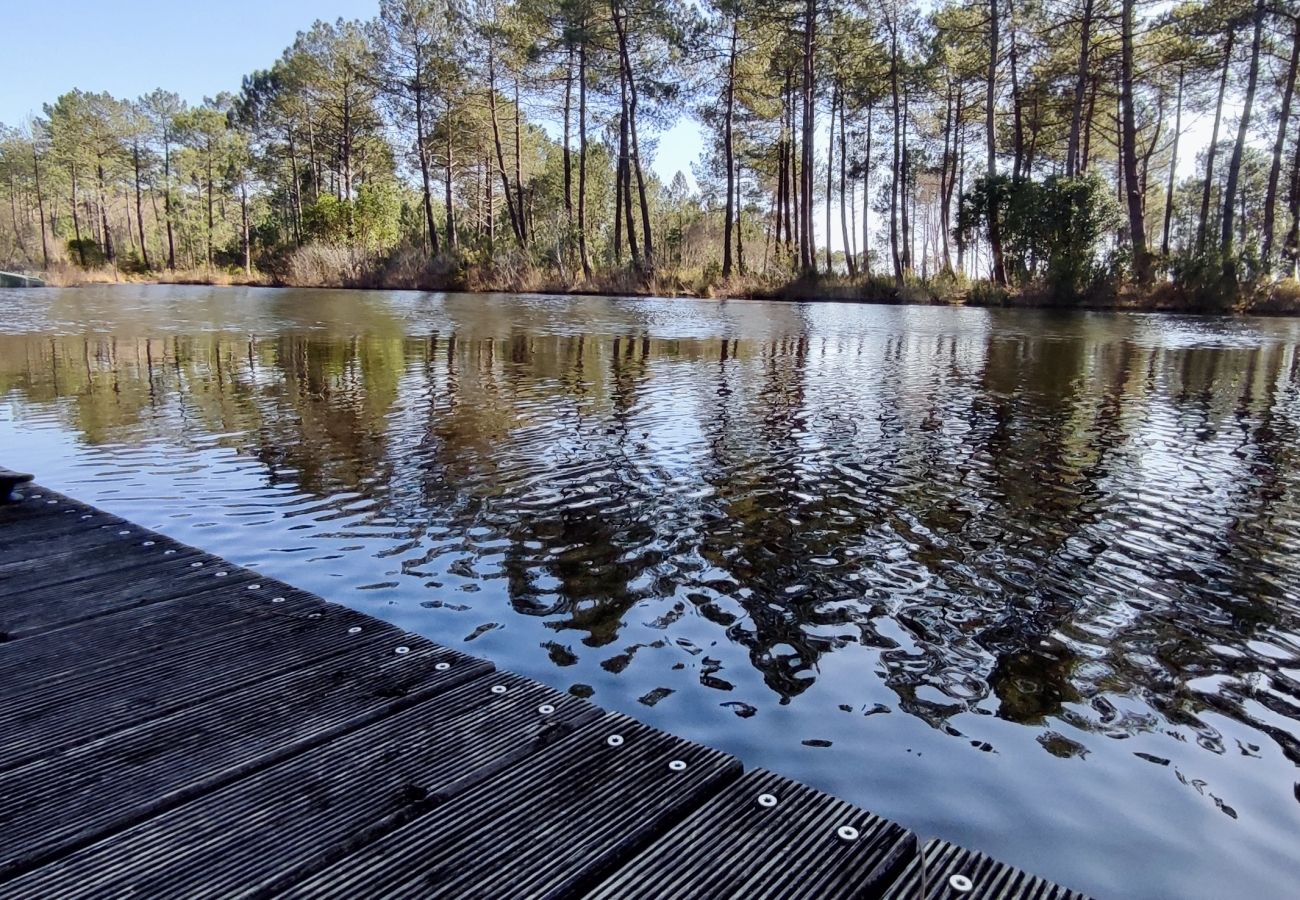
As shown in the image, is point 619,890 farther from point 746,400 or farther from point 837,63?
point 837,63

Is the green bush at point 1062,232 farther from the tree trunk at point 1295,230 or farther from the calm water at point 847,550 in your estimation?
the calm water at point 847,550

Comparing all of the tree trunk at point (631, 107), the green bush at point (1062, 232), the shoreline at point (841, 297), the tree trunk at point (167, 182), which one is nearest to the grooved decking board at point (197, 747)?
the shoreline at point (841, 297)

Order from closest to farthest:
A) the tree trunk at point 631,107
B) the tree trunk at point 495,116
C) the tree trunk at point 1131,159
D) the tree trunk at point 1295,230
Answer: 1. the tree trunk at point 1131,159
2. the tree trunk at point 1295,230
3. the tree trunk at point 631,107
4. the tree trunk at point 495,116

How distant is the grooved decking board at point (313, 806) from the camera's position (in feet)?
5.28

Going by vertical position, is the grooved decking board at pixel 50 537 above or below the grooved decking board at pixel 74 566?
above

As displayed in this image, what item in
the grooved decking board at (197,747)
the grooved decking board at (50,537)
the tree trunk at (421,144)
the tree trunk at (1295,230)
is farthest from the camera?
the tree trunk at (421,144)

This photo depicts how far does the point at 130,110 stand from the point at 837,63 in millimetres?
45230

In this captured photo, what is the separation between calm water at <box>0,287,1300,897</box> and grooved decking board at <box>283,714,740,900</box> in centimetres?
64

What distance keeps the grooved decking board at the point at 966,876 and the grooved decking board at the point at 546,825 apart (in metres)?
0.46

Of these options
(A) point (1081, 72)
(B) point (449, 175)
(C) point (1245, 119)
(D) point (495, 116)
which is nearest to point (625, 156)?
(D) point (495, 116)

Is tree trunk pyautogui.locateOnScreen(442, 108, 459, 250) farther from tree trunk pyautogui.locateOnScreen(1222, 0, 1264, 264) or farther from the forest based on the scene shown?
tree trunk pyautogui.locateOnScreen(1222, 0, 1264, 264)

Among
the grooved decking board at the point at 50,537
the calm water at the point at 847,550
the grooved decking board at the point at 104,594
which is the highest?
the grooved decking board at the point at 50,537

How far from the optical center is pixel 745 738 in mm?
2672

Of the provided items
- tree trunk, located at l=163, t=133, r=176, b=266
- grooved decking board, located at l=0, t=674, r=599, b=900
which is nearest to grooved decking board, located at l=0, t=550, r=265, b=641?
grooved decking board, located at l=0, t=674, r=599, b=900
